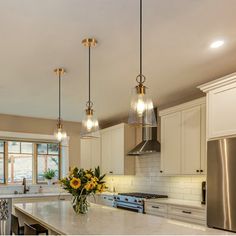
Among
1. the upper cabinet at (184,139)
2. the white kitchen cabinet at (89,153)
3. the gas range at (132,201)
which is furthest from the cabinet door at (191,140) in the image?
the white kitchen cabinet at (89,153)

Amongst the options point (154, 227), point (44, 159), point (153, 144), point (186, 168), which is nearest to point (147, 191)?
point (153, 144)

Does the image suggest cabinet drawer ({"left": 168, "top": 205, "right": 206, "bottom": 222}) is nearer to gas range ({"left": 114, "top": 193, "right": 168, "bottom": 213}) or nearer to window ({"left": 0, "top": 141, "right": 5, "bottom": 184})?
gas range ({"left": 114, "top": 193, "right": 168, "bottom": 213})

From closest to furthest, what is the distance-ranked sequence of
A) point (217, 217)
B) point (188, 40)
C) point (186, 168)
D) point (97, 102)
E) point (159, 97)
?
point (188, 40), point (217, 217), point (186, 168), point (159, 97), point (97, 102)

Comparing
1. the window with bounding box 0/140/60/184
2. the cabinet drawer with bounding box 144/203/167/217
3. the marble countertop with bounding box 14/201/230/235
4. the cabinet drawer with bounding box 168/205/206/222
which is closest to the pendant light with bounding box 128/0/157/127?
the marble countertop with bounding box 14/201/230/235

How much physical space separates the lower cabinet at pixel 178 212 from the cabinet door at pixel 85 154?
9.04 feet

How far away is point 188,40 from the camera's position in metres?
2.83

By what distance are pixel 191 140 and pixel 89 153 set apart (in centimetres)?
348

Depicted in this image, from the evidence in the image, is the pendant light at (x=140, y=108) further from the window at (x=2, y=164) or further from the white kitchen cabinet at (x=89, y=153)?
the window at (x=2, y=164)

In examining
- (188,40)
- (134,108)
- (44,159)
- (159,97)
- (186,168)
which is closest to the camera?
(134,108)

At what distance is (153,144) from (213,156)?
2122 millimetres

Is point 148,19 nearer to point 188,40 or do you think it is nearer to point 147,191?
point 188,40

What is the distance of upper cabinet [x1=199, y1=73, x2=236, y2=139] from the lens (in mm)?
3275

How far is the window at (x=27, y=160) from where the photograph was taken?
6.64 meters

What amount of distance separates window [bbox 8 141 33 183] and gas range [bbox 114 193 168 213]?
2.28 m
